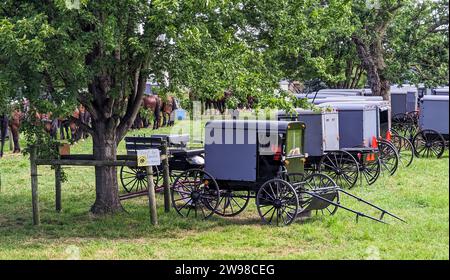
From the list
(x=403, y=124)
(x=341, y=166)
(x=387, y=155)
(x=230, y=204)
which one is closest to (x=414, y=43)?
(x=403, y=124)

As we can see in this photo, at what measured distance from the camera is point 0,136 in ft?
79.7

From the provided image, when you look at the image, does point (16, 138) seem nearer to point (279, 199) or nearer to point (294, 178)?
point (294, 178)

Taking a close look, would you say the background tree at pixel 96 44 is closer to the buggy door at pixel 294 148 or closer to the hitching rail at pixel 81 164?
the hitching rail at pixel 81 164

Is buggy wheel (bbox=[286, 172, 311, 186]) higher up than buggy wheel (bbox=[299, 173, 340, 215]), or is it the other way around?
buggy wheel (bbox=[286, 172, 311, 186])

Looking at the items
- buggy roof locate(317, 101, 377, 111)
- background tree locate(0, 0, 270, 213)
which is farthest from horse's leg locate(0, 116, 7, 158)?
background tree locate(0, 0, 270, 213)

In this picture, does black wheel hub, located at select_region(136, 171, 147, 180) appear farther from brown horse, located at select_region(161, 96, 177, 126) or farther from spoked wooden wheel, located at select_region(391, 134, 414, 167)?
brown horse, located at select_region(161, 96, 177, 126)

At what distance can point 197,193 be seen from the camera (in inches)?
500

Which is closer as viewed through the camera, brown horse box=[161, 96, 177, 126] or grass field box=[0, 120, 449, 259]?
grass field box=[0, 120, 449, 259]

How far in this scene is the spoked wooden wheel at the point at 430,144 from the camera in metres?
19.9

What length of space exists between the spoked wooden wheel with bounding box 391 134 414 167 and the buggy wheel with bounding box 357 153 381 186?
245cm

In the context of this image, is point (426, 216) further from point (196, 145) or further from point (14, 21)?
point (14, 21)

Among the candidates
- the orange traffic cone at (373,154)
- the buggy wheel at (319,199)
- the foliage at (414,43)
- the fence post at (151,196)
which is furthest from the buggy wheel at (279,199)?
the foliage at (414,43)

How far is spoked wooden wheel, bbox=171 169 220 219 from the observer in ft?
41.5

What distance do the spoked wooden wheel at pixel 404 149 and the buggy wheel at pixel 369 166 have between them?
245 cm
